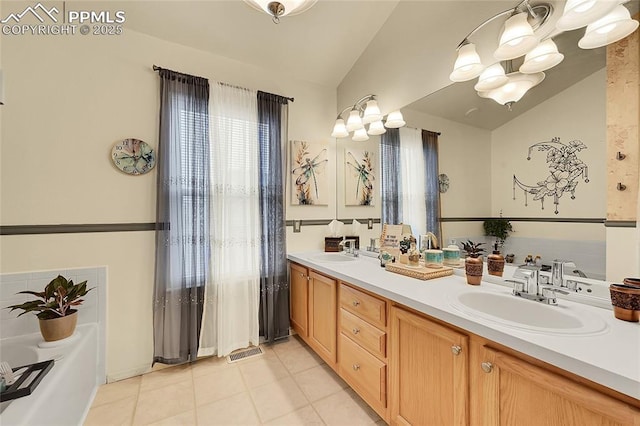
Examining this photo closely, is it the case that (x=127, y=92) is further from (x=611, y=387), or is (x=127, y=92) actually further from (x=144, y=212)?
(x=611, y=387)

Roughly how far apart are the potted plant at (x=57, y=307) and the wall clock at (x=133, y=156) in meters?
0.86

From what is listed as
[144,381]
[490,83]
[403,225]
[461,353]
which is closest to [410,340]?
[461,353]

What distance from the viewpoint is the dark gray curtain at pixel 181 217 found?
204cm

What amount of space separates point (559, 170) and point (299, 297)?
206 centimetres

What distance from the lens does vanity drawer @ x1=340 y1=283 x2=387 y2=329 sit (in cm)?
147

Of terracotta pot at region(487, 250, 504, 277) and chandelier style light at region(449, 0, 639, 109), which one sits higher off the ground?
chandelier style light at region(449, 0, 639, 109)

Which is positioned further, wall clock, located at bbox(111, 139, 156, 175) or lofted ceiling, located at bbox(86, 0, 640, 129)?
wall clock, located at bbox(111, 139, 156, 175)

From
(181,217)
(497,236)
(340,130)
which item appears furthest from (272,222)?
(497,236)

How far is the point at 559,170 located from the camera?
1263 mm

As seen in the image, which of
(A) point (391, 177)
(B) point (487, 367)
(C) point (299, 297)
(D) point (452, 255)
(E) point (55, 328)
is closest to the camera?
(B) point (487, 367)

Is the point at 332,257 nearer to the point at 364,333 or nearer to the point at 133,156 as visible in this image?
the point at 364,333

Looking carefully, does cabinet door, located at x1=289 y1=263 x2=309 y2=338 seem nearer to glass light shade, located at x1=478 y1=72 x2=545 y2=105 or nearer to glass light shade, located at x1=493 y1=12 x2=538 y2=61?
glass light shade, located at x1=478 y1=72 x2=545 y2=105

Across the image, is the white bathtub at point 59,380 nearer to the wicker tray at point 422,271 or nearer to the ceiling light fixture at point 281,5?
the wicker tray at point 422,271

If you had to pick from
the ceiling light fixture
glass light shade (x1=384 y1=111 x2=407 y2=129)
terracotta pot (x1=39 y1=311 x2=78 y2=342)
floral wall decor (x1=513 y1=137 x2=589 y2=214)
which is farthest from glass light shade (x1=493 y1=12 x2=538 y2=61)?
terracotta pot (x1=39 y1=311 x2=78 y2=342)
